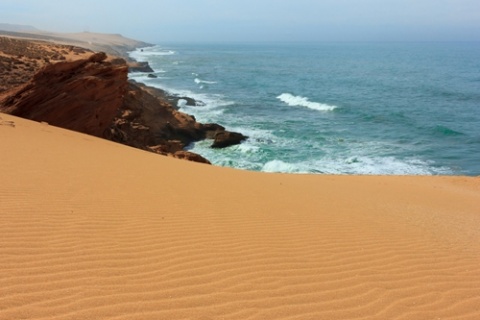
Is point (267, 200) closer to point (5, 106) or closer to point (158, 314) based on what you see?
point (158, 314)

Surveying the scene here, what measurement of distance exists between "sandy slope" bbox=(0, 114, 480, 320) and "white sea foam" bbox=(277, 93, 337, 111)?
28.1 meters

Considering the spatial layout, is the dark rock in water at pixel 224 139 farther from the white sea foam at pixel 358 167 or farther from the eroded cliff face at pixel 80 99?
the eroded cliff face at pixel 80 99

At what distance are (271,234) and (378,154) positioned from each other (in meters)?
18.1

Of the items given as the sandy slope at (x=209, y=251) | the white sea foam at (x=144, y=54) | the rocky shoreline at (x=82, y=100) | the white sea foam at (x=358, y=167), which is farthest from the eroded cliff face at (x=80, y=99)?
the white sea foam at (x=144, y=54)

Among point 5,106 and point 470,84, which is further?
point 470,84

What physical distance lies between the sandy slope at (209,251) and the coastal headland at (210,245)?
0.02 m

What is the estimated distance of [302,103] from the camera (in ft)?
127

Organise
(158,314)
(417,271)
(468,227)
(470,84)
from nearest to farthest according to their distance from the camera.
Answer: (158,314), (417,271), (468,227), (470,84)

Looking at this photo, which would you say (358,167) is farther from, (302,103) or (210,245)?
(302,103)

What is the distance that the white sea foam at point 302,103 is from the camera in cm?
3675

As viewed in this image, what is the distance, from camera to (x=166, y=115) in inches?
950

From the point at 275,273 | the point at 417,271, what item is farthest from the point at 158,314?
the point at 417,271

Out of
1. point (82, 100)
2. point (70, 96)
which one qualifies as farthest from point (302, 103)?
point (70, 96)

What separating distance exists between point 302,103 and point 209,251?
115 ft
